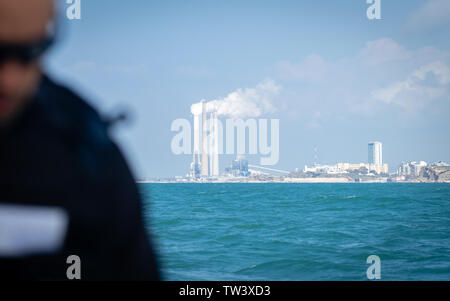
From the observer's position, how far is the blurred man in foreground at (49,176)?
1.81 feet

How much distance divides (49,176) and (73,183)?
3cm

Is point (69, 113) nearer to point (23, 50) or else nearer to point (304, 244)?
point (23, 50)

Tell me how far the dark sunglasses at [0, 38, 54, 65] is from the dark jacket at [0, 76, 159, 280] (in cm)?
7

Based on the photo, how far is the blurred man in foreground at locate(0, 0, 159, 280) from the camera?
0.55 metres

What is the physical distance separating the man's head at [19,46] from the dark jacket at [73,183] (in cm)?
3

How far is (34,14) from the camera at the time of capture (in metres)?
0.55

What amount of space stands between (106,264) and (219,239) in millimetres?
22726
